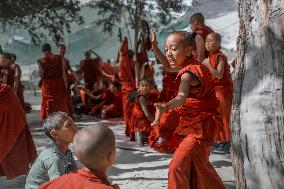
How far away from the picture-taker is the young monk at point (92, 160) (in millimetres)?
2482

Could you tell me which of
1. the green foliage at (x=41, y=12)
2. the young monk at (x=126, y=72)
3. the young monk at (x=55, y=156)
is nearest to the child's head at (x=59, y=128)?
the young monk at (x=55, y=156)

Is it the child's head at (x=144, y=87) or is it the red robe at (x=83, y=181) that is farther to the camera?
the child's head at (x=144, y=87)

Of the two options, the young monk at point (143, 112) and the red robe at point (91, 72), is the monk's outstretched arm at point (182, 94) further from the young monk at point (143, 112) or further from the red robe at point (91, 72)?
the red robe at point (91, 72)

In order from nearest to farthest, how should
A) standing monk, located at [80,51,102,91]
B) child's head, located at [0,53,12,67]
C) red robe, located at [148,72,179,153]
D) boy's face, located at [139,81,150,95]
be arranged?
red robe, located at [148,72,179,153], child's head, located at [0,53,12,67], boy's face, located at [139,81,150,95], standing monk, located at [80,51,102,91]

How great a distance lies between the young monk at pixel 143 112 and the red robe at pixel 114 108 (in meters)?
3.88

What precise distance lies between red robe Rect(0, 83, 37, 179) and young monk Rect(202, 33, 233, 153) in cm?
225

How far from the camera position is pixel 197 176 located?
4059 mm

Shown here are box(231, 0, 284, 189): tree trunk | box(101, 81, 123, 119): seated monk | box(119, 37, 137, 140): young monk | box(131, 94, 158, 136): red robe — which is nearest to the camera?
box(231, 0, 284, 189): tree trunk

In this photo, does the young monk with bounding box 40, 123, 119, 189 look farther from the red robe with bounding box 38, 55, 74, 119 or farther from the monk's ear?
the red robe with bounding box 38, 55, 74, 119

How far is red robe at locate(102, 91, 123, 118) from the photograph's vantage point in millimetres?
12219

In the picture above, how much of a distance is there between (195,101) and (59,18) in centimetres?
893

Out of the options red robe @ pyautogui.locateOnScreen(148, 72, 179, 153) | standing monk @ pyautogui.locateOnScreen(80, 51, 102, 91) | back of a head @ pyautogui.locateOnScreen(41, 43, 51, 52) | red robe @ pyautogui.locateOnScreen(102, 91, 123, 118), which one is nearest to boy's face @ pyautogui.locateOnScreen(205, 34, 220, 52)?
red robe @ pyautogui.locateOnScreen(148, 72, 179, 153)

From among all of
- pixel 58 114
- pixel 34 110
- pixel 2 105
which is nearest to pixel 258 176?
pixel 58 114

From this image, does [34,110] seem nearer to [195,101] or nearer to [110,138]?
[195,101]
